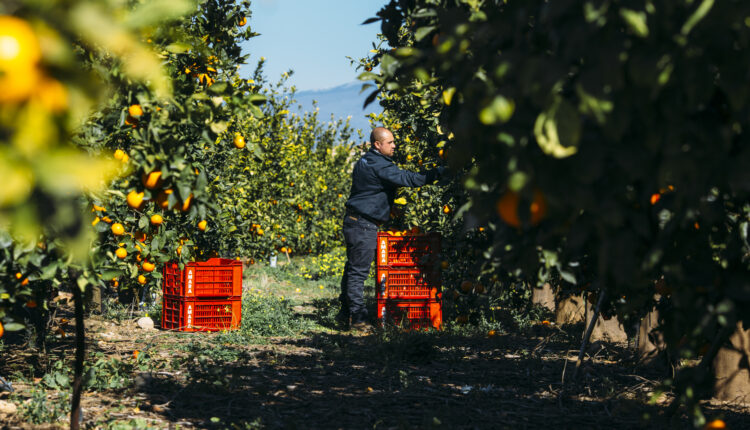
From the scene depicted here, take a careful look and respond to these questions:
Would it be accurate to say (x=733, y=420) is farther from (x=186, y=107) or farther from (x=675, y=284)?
(x=186, y=107)

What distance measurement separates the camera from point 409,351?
4125mm

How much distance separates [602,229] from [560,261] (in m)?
0.71

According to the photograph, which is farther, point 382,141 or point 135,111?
point 382,141

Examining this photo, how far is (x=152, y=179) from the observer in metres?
2.03

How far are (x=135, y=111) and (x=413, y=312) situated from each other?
4.17 metres

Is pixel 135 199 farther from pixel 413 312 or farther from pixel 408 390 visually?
pixel 413 312

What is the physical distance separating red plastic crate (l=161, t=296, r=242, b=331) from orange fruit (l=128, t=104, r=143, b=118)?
3.61 meters

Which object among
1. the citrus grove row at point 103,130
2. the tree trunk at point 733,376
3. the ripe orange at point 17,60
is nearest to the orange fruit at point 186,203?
the citrus grove row at point 103,130

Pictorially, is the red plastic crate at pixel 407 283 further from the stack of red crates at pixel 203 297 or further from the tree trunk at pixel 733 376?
the tree trunk at pixel 733 376

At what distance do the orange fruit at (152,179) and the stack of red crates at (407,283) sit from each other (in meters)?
3.79

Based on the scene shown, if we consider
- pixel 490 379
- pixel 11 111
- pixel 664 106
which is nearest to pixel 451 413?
pixel 490 379

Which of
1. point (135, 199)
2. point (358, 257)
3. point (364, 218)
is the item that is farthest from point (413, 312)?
point (135, 199)

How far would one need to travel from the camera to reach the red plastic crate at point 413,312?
228 inches

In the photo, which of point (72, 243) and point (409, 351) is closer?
point (72, 243)
